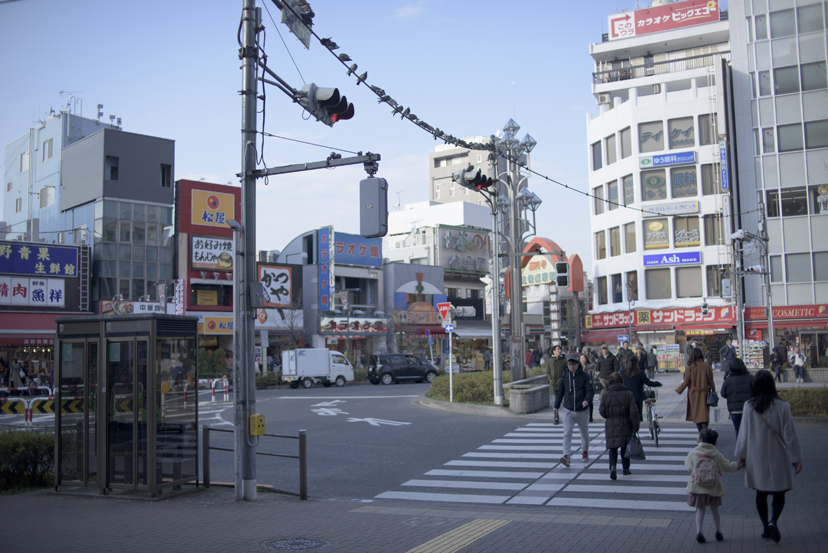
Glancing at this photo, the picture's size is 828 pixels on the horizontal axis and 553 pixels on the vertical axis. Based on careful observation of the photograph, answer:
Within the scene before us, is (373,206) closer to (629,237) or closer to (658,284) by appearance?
(658,284)

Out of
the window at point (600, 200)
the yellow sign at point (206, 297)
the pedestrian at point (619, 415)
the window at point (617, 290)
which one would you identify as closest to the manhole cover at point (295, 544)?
the pedestrian at point (619, 415)

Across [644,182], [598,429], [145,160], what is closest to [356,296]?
[145,160]

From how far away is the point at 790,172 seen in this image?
46812mm

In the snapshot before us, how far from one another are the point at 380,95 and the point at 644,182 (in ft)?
138

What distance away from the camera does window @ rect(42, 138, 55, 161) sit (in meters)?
50.5

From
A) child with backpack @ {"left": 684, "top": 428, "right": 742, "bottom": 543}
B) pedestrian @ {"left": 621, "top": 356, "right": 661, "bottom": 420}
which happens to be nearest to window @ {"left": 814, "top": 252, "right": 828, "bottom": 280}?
pedestrian @ {"left": 621, "top": 356, "right": 661, "bottom": 420}

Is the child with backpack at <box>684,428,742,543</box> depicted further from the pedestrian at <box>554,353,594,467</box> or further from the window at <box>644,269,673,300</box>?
the window at <box>644,269,673,300</box>

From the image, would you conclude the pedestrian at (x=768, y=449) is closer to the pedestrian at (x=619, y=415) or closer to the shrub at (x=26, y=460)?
the pedestrian at (x=619, y=415)

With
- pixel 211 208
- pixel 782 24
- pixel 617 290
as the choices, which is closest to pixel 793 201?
pixel 782 24

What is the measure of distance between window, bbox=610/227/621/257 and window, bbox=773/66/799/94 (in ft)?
46.9

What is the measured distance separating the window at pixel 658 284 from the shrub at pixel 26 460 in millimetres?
46737

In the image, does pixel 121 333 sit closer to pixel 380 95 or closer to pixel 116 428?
pixel 116 428

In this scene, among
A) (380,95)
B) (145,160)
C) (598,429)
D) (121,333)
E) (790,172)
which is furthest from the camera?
(790,172)

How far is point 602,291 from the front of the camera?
183 ft
